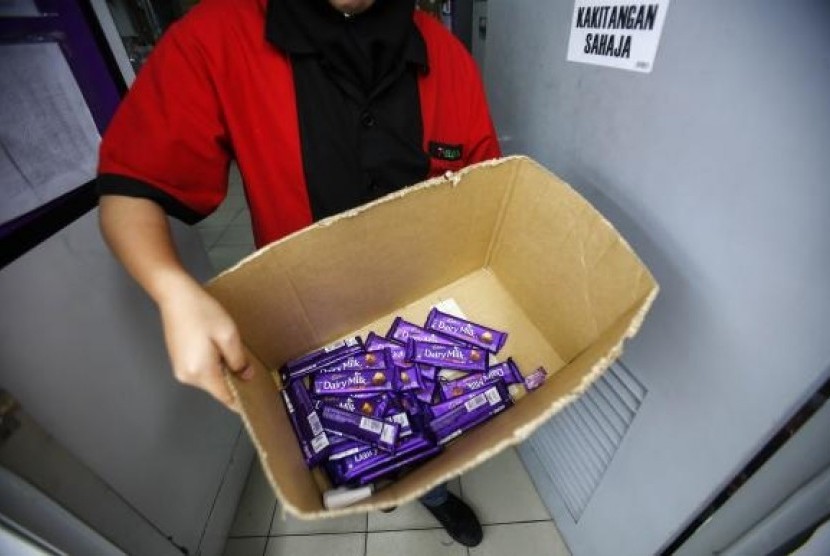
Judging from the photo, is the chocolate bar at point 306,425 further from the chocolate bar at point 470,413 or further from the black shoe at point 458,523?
the black shoe at point 458,523

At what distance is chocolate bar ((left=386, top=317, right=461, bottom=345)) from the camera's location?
0.78 metres

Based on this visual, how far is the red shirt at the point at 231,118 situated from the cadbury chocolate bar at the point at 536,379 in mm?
454

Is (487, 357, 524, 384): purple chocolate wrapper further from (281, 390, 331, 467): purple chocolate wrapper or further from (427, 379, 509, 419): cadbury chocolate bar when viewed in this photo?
(281, 390, 331, 467): purple chocolate wrapper

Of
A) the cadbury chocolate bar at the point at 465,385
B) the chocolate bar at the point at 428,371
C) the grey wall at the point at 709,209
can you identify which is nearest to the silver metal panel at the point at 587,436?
the grey wall at the point at 709,209

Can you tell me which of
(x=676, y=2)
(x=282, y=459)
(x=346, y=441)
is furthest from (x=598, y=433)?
(x=676, y=2)

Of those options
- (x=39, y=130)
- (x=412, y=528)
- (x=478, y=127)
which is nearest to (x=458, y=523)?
(x=412, y=528)

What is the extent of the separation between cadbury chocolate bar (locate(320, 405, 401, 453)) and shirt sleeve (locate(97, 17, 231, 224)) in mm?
420

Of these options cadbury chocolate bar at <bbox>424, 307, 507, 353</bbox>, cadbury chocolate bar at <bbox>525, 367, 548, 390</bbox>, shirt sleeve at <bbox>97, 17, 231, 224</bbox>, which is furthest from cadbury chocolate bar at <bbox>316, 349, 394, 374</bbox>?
shirt sleeve at <bbox>97, 17, 231, 224</bbox>

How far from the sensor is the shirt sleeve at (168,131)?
53cm

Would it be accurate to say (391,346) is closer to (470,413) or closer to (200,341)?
(470,413)

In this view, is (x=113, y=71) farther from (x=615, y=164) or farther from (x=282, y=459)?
(x=615, y=164)

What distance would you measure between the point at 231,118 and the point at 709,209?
72cm

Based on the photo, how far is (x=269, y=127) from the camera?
64 centimetres

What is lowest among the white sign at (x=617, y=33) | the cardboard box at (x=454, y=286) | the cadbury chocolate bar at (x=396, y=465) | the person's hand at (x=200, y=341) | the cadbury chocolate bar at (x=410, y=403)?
the cadbury chocolate bar at (x=410, y=403)
